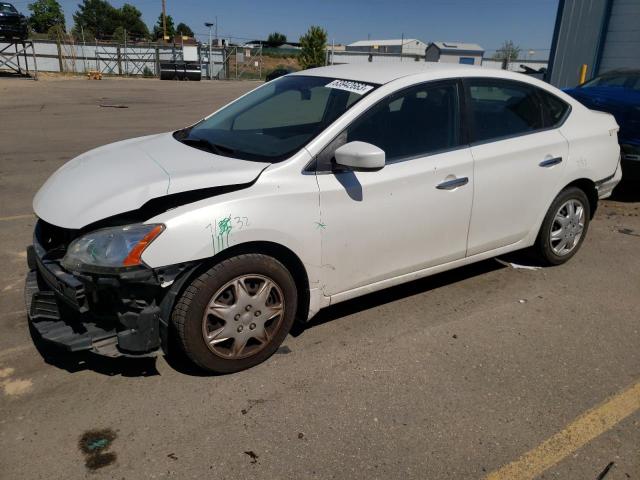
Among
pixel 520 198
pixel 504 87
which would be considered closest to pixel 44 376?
pixel 520 198

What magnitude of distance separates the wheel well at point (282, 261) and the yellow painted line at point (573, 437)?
143 centimetres

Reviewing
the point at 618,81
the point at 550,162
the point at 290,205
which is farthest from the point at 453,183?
the point at 618,81

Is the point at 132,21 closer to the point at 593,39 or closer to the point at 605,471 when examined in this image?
the point at 593,39

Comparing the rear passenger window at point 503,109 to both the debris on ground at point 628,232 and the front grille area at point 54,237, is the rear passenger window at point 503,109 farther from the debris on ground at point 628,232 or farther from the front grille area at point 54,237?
the front grille area at point 54,237

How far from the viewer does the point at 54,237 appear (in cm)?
311

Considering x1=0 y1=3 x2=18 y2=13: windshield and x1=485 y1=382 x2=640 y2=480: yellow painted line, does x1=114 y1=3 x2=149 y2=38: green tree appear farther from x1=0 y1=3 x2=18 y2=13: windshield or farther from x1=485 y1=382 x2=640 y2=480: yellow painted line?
x1=485 y1=382 x2=640 y2=480: yellow painted line

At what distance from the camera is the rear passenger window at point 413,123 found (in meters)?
3.34

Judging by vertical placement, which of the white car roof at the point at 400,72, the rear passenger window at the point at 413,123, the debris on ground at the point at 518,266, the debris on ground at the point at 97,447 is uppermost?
the white car roof at the point at 400,72

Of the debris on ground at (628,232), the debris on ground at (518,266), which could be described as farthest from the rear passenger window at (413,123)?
the debris on ground at (628,232)

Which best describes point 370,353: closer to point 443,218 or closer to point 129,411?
point 443,218

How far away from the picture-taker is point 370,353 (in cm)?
332

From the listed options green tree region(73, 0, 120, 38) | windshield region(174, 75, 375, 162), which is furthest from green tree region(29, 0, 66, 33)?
windshield region(174, 75, 375, 162)

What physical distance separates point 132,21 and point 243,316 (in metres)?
101

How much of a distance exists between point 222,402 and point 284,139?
165 centimetres
